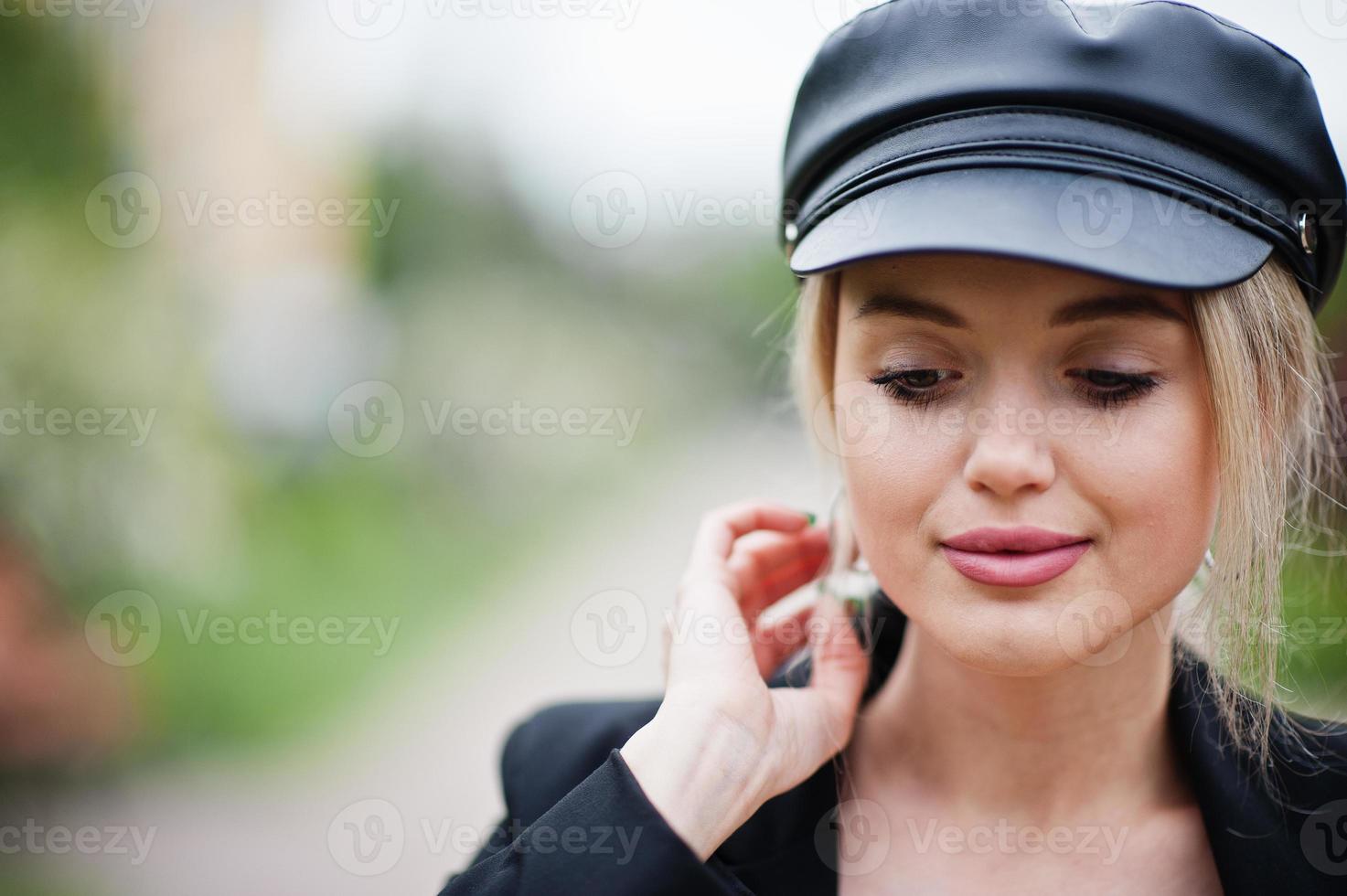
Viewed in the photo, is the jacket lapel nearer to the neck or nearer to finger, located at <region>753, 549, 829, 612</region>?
the neck

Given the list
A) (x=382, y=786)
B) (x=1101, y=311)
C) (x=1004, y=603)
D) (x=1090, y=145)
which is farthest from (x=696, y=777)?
(x=382, y=786)

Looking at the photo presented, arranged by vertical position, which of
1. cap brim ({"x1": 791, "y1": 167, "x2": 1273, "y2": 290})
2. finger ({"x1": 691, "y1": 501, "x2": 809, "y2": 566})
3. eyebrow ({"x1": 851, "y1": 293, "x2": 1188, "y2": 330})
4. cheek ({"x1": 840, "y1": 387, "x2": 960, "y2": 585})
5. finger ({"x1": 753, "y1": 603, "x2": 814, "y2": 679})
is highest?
cap brim ({"x1": 791, "y1": 167, "x2": 1273, "y2": 290})

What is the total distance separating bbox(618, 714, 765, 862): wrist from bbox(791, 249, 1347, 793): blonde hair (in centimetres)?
71

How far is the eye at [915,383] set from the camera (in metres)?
1.68

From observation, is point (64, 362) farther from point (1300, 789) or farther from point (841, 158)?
point (1300, 789)

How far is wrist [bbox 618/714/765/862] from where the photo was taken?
5.27 ft

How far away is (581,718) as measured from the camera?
89.9 inches

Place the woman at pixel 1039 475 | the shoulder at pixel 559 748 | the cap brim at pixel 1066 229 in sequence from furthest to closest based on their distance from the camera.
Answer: the shoulder at pixel 559 748 → the woman at pixel 1039 475 → the cap brim at pixel 1066 229

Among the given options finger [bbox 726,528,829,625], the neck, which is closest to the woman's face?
the neck

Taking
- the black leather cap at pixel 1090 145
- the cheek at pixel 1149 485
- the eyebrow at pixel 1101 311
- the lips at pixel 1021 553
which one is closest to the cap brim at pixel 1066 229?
the black leather cap at pixel 1090 145

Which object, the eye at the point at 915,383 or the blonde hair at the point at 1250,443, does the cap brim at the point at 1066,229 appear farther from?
the eye at the point at 915,383

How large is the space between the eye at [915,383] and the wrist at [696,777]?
2.14 ft

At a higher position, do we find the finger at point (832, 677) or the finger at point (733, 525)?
the finger at point (733, 525)

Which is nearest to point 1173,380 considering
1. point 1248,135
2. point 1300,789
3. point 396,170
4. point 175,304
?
point 1248,135
